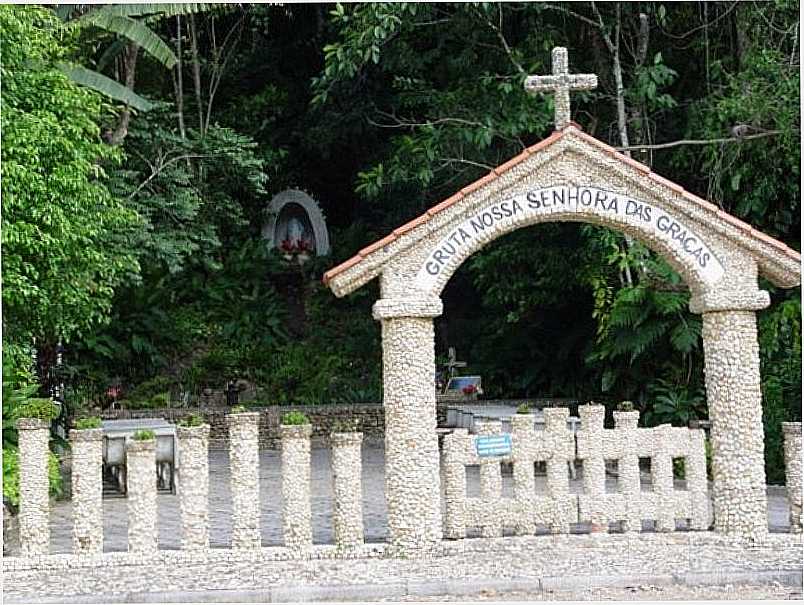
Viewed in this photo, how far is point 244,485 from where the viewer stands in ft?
26.8

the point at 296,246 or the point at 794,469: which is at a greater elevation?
the point at 296,246

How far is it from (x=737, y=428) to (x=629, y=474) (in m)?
0.98

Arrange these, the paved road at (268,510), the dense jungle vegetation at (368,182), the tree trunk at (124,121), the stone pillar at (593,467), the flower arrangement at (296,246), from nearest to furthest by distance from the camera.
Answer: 1. the stone pillar at (593,467)
2. the paved road at (268,510)
3. the dense jungle vegetation at (368,182)
4. the tree trunk at (124,121)
5. the flower arrangement at (296,246)

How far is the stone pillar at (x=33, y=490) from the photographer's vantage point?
8.08 metres

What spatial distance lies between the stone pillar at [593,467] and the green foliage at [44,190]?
5.46 meters

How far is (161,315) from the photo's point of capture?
2180cm

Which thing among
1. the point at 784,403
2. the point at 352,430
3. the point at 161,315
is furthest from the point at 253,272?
the point at 352,430

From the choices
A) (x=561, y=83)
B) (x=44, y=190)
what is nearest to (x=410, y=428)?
(x=561, y=83)

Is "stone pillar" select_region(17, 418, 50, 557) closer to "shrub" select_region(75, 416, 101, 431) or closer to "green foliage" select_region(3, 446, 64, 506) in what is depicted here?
"shrub" select_region(75, 416, 101, 431)

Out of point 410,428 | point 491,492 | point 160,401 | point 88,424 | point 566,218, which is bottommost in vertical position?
point 491,492

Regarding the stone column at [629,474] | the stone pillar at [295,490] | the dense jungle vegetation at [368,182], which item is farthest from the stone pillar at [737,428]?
the stone pillar at [295,490]

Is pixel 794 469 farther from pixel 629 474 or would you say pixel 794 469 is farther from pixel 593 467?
pixel 593 467

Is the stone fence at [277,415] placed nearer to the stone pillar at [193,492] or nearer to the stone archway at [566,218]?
the stone archway at [566,218]

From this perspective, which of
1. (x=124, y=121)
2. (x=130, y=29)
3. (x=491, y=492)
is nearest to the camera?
(x=491, y=492)
